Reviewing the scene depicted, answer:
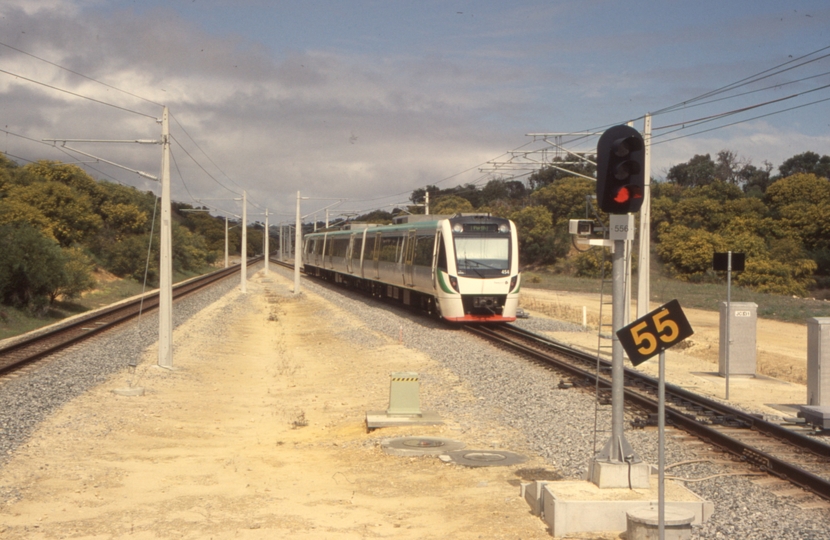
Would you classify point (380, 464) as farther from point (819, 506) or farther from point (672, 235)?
point (672, 235)

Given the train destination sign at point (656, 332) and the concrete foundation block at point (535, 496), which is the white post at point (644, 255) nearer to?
the concrete foundation block at point (535, 496)

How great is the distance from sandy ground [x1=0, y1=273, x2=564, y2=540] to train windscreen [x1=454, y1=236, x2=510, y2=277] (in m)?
6.01

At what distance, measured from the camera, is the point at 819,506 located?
7.71 m

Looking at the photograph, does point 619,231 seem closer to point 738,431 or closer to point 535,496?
point 535,496

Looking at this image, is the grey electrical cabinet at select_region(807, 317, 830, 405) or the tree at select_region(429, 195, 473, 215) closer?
the grey electrical cabinet at select_region(807, 317, 830, 405)

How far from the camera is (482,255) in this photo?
2347 cm

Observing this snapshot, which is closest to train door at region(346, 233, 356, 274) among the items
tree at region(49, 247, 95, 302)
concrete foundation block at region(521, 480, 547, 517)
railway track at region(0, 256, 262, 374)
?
railway track at region(0, 256, 262, 374)

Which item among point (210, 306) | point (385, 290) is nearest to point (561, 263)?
point (385, 290)

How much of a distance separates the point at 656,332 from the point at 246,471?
541cm

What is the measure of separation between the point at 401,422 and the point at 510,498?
3.76 m

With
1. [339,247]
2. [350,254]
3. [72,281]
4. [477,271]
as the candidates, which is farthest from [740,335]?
[339,247]

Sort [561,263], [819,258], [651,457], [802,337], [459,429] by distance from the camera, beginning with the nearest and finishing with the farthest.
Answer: [651,457] < [459,429] < [802,337] < [819,258] < [561,263]

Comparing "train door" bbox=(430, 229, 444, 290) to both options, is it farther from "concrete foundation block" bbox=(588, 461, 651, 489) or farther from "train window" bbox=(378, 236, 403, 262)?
"concrete foundation block" bbox=(588, 461, 651, 489)

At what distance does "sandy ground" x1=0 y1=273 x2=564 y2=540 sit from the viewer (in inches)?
294
